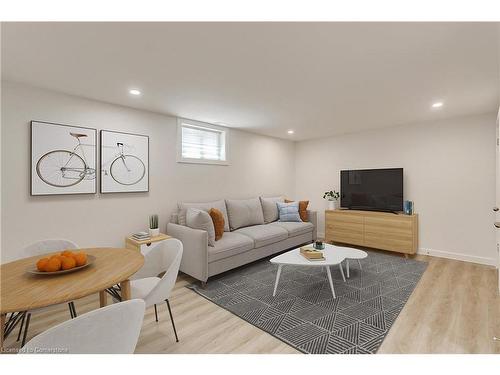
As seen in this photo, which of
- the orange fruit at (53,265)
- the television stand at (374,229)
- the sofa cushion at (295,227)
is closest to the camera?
the orange fruit at (53,265)

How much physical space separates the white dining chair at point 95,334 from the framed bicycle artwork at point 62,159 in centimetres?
216

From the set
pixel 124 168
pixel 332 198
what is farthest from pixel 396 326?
pixel 124 168

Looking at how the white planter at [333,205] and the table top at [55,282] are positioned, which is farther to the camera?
the white planter at [333,205]

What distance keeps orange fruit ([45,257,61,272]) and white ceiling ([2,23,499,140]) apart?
147cm

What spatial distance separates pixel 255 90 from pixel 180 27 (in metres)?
1.19

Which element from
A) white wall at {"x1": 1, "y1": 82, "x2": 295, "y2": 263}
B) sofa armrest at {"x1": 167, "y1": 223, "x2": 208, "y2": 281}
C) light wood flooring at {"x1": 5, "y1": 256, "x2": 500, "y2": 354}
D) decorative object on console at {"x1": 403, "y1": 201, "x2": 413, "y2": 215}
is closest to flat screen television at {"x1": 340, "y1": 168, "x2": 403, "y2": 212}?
decorative object on console at {"x1": 403, "y1": 201, "x2": 413, "y2": 215}

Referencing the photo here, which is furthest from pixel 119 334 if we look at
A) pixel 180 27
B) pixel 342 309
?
pixel 342 309

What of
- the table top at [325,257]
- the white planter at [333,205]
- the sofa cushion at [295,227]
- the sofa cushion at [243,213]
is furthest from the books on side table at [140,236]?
the white planter at [333,205]

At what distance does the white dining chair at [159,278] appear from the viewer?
5.55 feet

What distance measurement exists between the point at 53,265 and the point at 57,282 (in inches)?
5.3

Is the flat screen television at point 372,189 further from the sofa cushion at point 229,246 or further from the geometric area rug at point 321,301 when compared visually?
the sofa cushion at point 229,246

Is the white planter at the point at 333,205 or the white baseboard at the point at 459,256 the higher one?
the white planter at the point at 333,205

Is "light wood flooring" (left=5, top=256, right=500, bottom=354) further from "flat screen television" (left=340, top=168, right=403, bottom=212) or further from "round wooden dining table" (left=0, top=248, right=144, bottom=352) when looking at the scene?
"flat screen television" (left=340, top=168, right=403, bottom=212)
